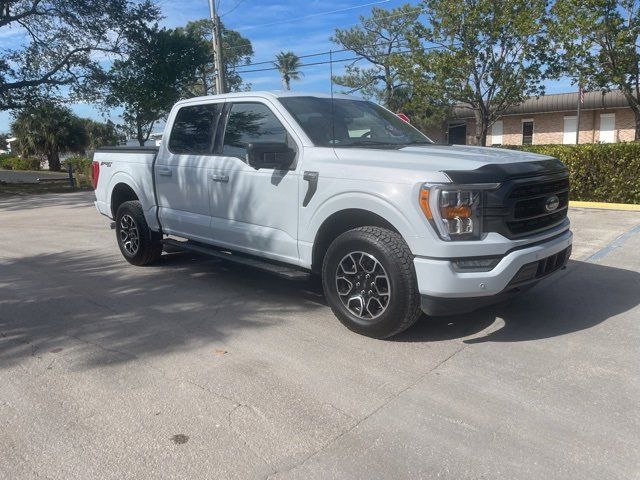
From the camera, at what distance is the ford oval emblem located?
430 cm

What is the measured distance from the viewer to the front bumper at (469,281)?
3785 millimetres

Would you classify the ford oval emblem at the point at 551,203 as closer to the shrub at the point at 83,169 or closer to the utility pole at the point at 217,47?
the utility pole at the point at 217,47

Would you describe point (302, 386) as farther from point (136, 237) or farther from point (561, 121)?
point (561, 121)

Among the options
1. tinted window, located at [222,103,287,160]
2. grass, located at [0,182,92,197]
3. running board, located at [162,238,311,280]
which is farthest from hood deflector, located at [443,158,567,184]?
grass, located at [0,182,92,197]

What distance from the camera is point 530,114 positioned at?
30453 mm

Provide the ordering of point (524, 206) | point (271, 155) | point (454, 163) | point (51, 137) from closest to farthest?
point (454, 163), point (524, 206), point (271, 155), point (51, 137)

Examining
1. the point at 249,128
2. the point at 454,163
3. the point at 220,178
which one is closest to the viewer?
the point at 454,163

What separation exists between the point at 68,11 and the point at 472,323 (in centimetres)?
1983

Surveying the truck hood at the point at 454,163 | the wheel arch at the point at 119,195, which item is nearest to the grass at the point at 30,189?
the wheel arch at the point at 119,195

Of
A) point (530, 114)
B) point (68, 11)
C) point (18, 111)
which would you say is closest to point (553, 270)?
point (68, 11)

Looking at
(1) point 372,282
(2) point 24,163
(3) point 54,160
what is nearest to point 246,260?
(1) point 372,282

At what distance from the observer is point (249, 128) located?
530 centimetres

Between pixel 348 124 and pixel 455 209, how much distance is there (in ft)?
5.89

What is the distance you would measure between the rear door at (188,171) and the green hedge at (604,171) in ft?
30.7
